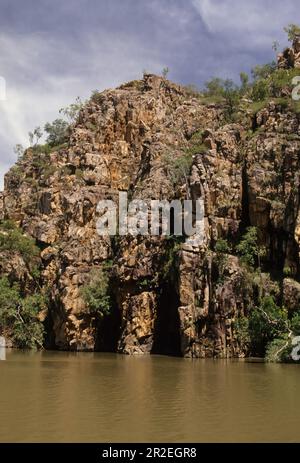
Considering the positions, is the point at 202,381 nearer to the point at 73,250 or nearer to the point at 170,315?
the point at 170,315

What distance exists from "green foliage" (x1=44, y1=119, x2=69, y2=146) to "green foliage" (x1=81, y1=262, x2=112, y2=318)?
122 ft

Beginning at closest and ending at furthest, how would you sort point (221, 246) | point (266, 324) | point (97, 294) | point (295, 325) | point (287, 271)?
point (295, 325) → point (266, 324) → point (287, 271) → point (221, 246) → point (97, 294)

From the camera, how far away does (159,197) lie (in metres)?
52.4

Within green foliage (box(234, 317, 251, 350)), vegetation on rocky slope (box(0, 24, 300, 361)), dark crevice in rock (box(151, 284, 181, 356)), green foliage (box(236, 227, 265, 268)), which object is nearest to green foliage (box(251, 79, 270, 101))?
vegetation on rocky slope (box(0, 24, 300, 361))

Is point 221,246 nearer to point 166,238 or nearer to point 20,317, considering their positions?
A: point 166,238

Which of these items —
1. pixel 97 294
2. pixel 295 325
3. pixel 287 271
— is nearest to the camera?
pixel 295 325

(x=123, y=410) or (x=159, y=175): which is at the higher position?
(x=159, y=175)

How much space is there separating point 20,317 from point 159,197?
65.4 feet

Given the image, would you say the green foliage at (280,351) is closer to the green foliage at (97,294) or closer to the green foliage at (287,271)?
the green foliage at (287,271)

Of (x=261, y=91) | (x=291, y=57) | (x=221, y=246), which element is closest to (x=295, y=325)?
(x=221, y=246)

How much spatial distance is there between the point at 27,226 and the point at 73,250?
46.8 ft

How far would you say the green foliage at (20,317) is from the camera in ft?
168

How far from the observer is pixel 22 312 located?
174 feet
